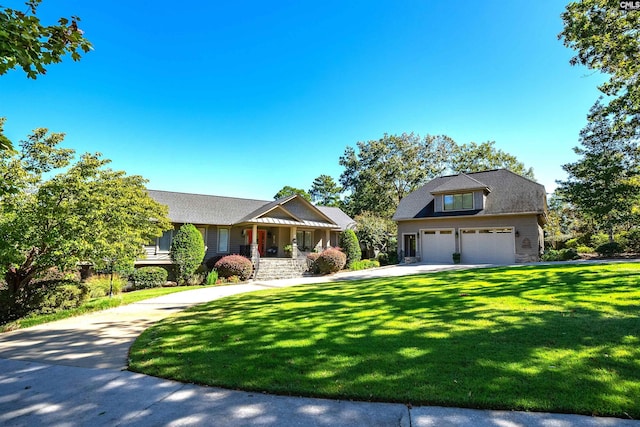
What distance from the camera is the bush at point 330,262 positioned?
20.0 m

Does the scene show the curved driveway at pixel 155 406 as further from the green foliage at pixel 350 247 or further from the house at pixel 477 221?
the house at pixel 477 221

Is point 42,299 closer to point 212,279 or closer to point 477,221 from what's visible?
point 212,279

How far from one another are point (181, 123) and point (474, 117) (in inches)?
731

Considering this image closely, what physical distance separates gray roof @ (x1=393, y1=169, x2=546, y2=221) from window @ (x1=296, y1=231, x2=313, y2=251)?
7.44 metres

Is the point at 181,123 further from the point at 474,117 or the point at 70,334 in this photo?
the point at 474,117

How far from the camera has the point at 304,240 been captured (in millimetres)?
26297

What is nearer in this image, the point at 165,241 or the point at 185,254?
the point at 185,254

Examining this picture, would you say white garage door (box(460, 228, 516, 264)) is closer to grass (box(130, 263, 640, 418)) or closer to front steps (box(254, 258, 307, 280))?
front steps (box(254, 258, 307, 280))

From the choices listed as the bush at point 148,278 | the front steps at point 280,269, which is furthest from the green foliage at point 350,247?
the bush at point 148,278

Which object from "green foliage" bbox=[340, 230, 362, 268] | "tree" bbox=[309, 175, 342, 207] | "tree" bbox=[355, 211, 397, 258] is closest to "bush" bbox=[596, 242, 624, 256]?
"tree" bbox=[355, 211, 397, 258]

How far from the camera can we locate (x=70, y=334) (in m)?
6.74

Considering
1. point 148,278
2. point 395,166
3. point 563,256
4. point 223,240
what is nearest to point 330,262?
point 223,240

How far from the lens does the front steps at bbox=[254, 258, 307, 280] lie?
19922 mm

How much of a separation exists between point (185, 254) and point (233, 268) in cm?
275
